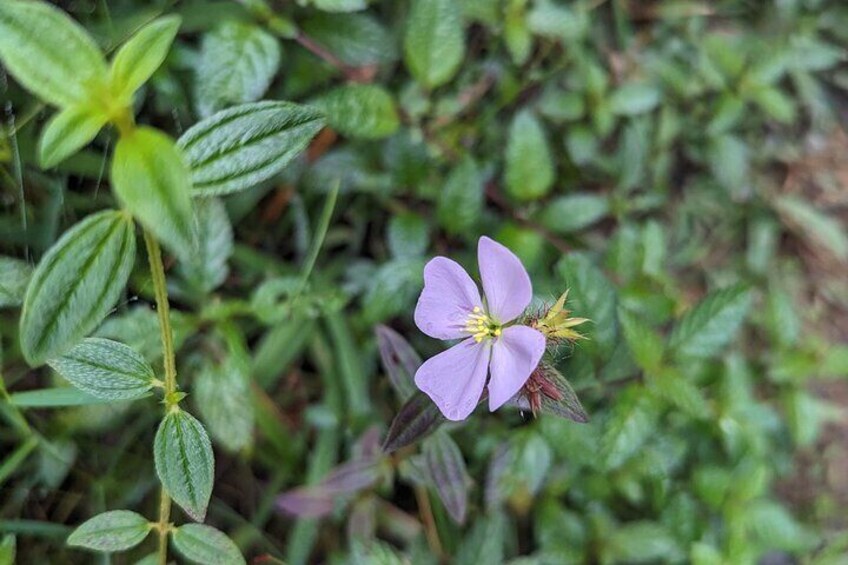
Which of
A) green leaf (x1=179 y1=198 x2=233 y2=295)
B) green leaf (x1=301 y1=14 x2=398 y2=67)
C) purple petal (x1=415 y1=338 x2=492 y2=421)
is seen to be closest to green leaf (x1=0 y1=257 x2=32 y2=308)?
green leaf (x1=179 y1=198 x2=233 y2=295)

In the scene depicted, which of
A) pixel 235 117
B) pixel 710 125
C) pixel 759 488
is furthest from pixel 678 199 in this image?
pixel 235 117

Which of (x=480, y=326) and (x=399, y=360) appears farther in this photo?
(x=399, y=360)

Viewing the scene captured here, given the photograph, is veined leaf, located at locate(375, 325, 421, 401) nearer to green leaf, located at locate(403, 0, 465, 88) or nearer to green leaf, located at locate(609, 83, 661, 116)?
green leaf, located at locate(403, 0, 465, 88)

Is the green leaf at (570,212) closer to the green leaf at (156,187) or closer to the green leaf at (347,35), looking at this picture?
the green leaf at (347,35)

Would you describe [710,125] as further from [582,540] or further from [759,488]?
[582,540]

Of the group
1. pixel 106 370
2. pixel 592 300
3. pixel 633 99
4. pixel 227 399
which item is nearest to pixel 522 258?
pixel 592 300

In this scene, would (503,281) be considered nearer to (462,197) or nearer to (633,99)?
(462,197)

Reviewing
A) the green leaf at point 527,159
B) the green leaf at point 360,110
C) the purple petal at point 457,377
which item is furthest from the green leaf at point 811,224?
the purple petal at point 457,377
